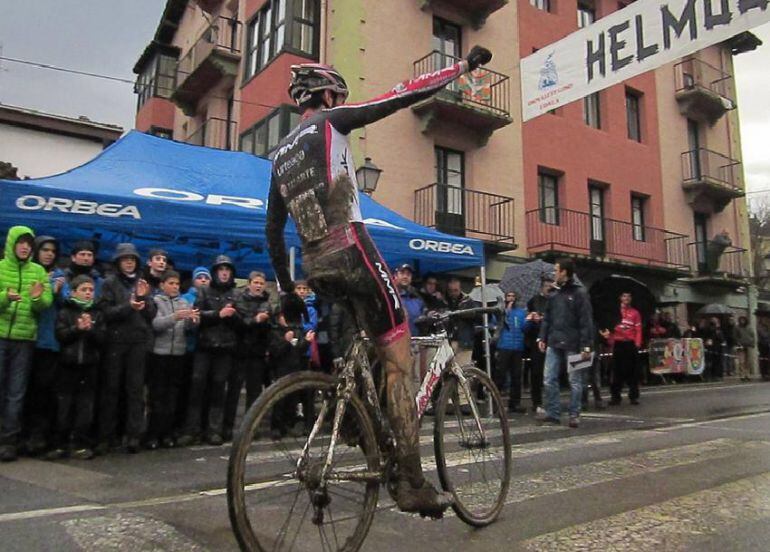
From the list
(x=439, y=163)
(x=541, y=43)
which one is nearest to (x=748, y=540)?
(x=439, y=163)

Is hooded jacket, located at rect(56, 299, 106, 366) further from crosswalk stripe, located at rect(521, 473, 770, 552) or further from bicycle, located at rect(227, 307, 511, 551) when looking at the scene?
crosswalk stripe, located at rect(521, 473, 770, 552)

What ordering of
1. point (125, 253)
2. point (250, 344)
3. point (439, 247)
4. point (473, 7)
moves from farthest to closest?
point (473, 7) < point (439, 247) < point (250, 344) < point (125, 253)

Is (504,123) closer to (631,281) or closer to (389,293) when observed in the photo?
(631,281)

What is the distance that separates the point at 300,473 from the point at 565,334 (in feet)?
21.2

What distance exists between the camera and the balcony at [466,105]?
1709cm

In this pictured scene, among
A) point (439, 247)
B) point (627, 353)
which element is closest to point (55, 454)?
point (439, 247)

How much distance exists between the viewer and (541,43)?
20.5 m

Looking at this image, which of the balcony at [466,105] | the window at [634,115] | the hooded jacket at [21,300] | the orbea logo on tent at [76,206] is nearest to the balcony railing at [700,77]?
the window at [634,115]

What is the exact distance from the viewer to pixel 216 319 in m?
6.98

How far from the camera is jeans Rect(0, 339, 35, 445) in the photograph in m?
5.83

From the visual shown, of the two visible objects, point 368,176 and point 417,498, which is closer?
point 417,498

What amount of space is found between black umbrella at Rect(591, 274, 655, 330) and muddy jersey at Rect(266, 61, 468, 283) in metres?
10.9

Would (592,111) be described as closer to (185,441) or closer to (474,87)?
(474,87)

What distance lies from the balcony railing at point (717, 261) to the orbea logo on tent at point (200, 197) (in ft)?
65.3
